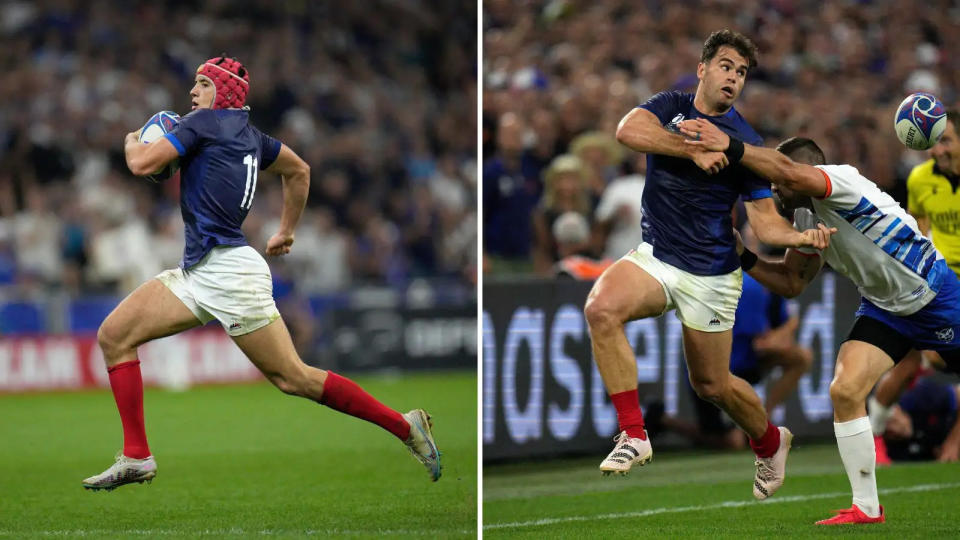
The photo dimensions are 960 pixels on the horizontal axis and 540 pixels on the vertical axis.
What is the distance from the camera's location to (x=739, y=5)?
17062 mm

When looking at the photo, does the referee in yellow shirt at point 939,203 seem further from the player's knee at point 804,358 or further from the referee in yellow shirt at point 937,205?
the player's knee at point 804,358

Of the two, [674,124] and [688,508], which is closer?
[674,124]

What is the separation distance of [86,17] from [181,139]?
1555cm

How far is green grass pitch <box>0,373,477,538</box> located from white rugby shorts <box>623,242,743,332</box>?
155 cm

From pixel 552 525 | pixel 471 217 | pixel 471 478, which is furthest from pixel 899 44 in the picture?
pixel 552 525

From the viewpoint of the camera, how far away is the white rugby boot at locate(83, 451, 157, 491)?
650 cm

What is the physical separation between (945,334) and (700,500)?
6.14 ft

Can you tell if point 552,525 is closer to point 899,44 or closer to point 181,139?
point 181,139

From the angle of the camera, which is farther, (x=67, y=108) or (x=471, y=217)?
(x=471, y=217)

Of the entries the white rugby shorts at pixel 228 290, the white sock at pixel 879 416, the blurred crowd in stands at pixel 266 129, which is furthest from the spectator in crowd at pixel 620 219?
the blurred crowd in stands at pixel 266 129

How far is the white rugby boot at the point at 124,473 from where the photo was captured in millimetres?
6496

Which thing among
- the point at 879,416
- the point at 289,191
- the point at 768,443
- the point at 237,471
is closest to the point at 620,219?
the point at 879,416

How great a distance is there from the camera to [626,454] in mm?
6262

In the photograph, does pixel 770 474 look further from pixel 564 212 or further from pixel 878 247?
pixel 564 212
